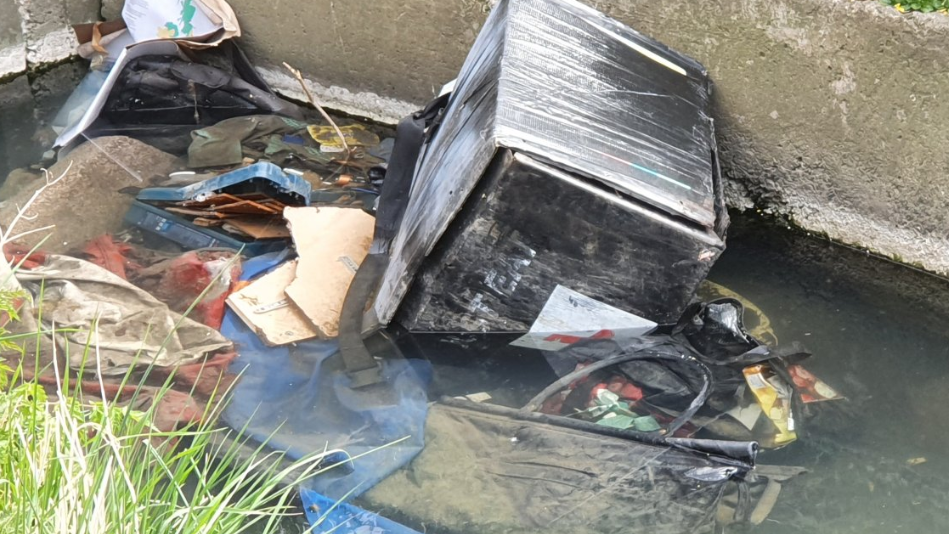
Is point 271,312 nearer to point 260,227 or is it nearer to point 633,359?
point 260,227

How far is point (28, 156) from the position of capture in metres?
4.35

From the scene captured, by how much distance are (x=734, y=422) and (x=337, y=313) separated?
1546 millimetres

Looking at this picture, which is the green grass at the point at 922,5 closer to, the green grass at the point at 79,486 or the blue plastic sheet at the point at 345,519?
the blue plastic sheet at the point at 345,519

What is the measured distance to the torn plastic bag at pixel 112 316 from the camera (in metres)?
2.93

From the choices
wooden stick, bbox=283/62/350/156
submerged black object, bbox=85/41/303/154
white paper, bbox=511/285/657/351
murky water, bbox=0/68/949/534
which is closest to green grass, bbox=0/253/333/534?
murky water, bbox=0/68/949/534

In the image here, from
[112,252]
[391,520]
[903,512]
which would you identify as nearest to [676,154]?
[903,512]

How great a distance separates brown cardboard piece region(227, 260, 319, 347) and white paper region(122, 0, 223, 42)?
6.85 ft

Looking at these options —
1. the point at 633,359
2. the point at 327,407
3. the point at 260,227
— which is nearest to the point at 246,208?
the point at 260,227

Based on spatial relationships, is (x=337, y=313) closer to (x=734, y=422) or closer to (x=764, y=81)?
(x=734, y=422)

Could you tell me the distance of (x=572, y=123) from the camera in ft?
9.43

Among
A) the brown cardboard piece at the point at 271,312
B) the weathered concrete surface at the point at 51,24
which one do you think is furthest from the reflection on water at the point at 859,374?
the weathered concrete surface at the point at 51,24

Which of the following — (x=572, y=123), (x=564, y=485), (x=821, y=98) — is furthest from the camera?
(x=821, y=98)

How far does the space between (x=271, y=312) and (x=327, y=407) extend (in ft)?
1.73

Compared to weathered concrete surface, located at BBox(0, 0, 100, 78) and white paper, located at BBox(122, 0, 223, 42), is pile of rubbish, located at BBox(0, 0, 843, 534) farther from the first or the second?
weathered concrete surface, located at BBox(0, 0, 100, 78)
